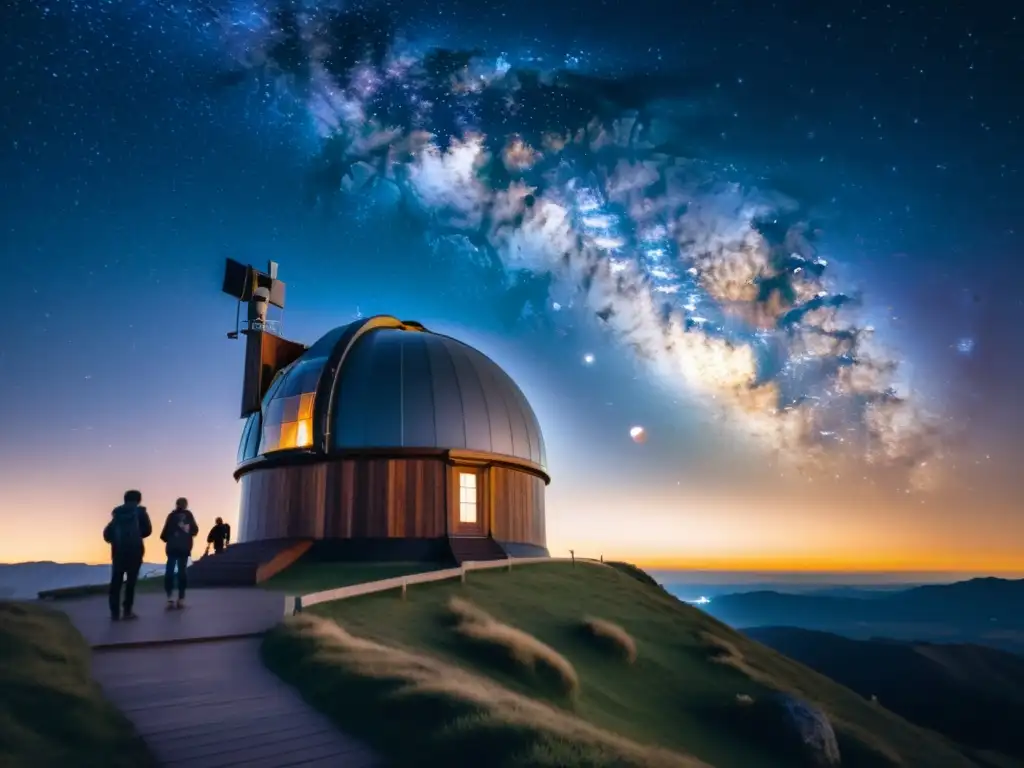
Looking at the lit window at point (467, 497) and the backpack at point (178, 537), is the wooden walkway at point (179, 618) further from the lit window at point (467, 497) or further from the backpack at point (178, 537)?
the lit window at point (467, 497)

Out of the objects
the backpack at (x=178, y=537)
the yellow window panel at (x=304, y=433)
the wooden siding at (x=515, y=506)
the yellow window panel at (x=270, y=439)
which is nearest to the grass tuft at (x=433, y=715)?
the backpack at (x=178, y=537)

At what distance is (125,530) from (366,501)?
11943 millimetres

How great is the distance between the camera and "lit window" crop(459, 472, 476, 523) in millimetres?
23859

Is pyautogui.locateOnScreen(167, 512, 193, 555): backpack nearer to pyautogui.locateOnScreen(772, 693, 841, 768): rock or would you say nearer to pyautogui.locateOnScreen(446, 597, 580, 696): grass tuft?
pyautogui.locateOnScreen(446, 597, 580, 696): grass tuft

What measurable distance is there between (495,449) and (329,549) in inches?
270

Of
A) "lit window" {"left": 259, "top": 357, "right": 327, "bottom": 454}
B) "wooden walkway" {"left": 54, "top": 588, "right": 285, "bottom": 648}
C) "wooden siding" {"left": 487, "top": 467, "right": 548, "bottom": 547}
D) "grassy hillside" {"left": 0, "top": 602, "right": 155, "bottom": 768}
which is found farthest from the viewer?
"wooden siding" {"left": 487, "top": 467, "right": 548, "bottom": 547}

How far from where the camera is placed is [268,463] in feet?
82.2

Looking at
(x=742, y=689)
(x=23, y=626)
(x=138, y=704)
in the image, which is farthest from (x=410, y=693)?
(x=742, y=689)

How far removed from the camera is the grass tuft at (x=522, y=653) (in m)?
11.1

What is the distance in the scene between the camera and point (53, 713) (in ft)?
20.7

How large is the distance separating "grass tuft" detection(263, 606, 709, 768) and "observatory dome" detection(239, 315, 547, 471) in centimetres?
1420

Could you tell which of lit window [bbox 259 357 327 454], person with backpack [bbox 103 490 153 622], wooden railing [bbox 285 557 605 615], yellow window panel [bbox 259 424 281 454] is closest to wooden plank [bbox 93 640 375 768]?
person with backpack [bbox 103 490 153 622]

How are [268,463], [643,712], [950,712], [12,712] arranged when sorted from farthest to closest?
[950,712]
[268,463]
[643,712]
[12,712]

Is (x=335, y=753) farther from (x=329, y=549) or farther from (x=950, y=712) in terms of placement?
(x=950, y=712)
